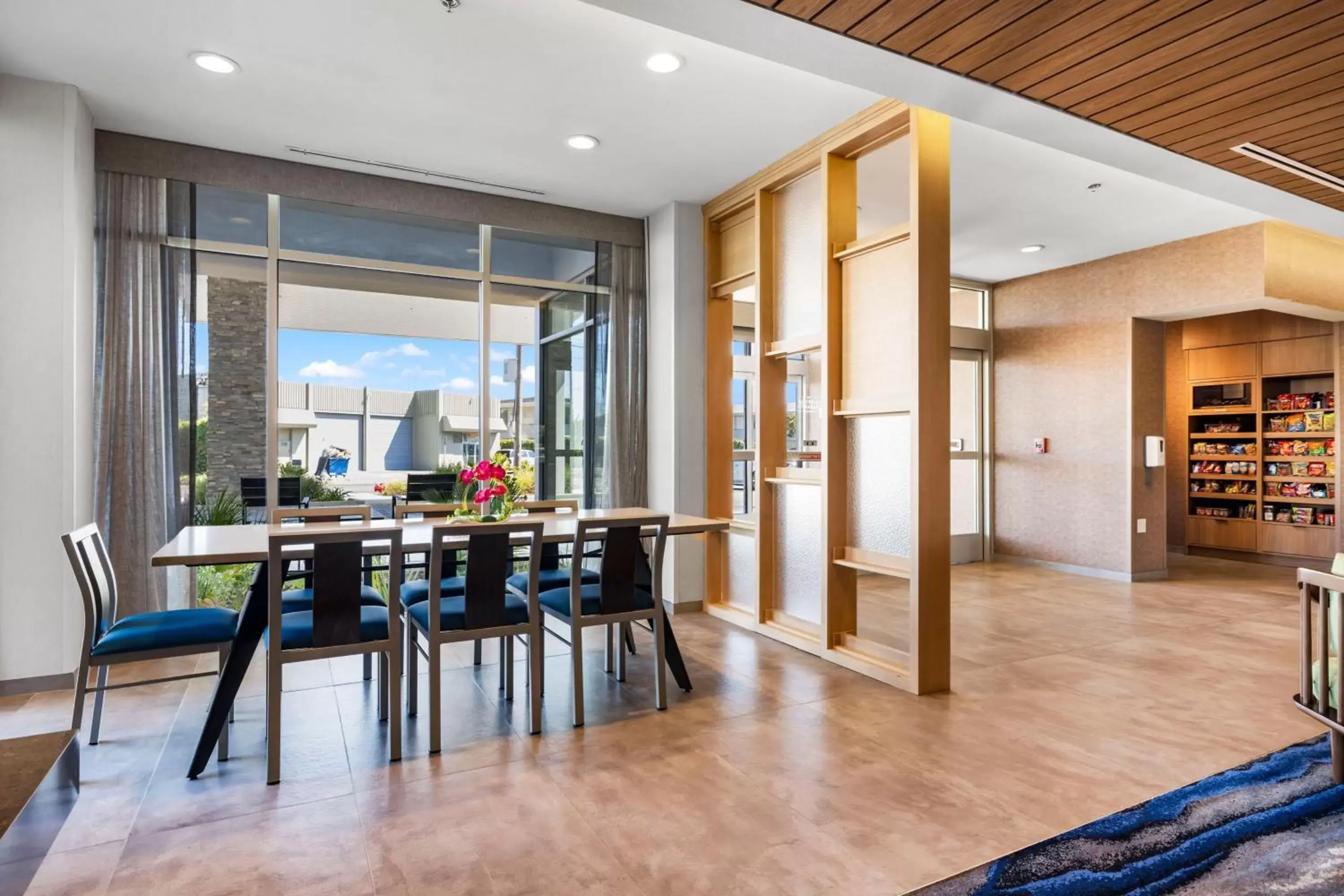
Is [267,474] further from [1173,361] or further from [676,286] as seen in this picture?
[1173,361]

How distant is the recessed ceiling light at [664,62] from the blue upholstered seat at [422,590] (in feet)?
8.24

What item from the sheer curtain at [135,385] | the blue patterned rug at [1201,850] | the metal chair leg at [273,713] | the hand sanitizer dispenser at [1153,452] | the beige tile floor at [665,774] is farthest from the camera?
the hand sanitizer dispenser at [1153,452]

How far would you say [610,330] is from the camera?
5559 mm

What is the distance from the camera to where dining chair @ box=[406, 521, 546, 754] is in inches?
114

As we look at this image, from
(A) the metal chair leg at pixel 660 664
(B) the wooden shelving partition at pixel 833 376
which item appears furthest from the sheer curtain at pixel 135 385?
(B) the wooden shelving partition at pixel 833 376

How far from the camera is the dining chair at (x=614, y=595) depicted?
3211mm

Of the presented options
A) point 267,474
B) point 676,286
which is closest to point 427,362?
point 267,474

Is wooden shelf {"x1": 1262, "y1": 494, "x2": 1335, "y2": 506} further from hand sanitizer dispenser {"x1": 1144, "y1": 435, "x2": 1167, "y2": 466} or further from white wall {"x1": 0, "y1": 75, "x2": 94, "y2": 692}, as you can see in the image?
white wall {"x1": 0, "y1": 75, "x2": 94, "y2": 692}

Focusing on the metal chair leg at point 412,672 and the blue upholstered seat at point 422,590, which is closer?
the metal chair leg at point 412,672

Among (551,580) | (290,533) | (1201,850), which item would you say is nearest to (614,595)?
(551,580)

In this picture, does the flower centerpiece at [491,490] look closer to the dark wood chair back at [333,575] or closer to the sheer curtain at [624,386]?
the dark wood chair back at [333,575]

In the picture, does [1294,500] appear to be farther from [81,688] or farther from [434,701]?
[81,688]

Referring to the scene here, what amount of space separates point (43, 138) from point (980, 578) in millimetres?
7292


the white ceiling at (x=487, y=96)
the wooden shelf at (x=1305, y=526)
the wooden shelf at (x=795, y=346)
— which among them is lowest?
the wooden shelf at (x=1305, y=526)
